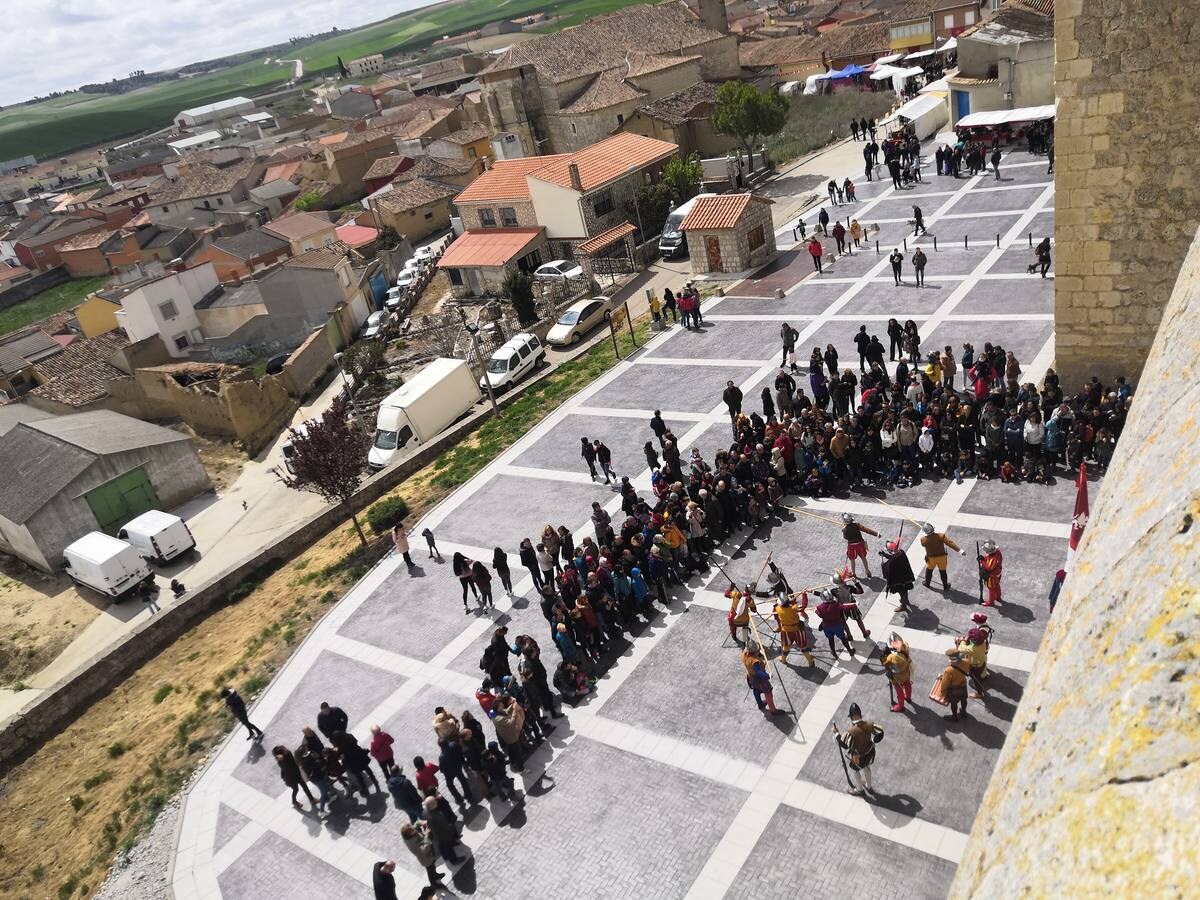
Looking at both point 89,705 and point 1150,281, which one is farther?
point 89,705

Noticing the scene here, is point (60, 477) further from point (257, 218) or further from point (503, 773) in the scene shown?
point (257, 218)

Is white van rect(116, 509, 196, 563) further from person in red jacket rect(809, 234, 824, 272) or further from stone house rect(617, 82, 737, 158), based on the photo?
stone house rect(617, 82, 737, 158)

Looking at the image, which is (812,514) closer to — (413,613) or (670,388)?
(413,613)

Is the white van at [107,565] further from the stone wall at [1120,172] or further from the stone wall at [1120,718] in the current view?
the stone wall at [1120,718]

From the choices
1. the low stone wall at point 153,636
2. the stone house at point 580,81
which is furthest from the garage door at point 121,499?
the stone house at point 580,81

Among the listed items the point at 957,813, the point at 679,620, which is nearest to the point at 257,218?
the point at 679,620
